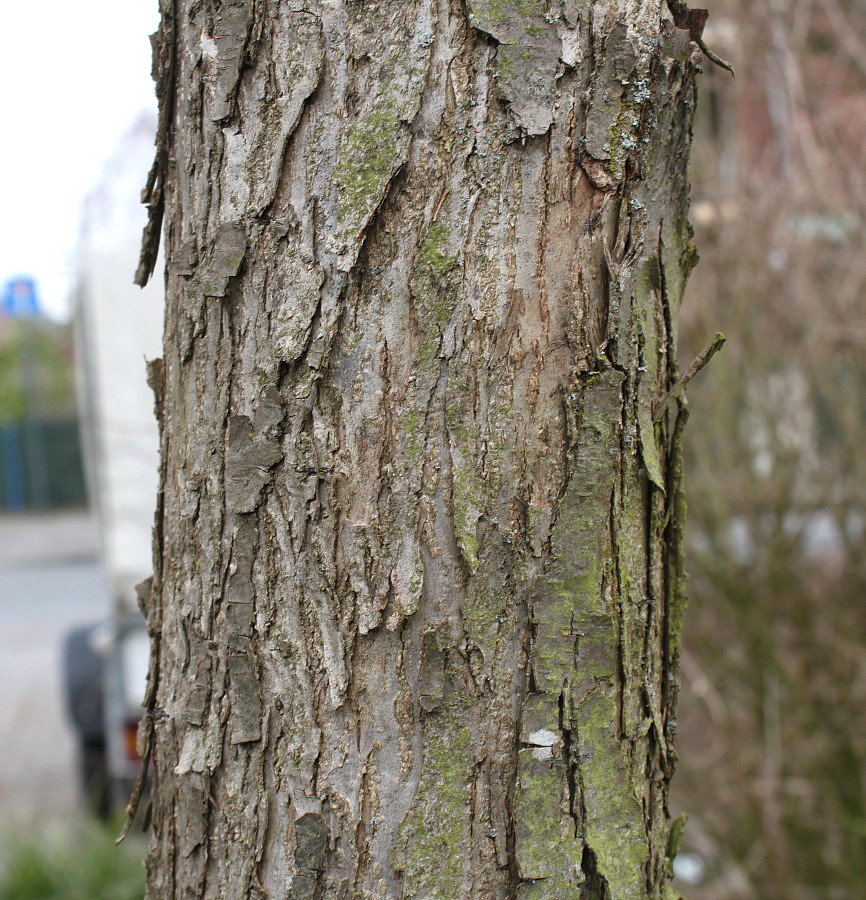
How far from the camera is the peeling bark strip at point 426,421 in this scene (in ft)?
3.32

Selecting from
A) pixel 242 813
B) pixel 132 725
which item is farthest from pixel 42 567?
pixel 242 813

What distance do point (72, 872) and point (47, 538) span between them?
48.2 feet

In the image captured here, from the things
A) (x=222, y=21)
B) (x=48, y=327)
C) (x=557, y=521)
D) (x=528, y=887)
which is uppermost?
(x=48, y=327)

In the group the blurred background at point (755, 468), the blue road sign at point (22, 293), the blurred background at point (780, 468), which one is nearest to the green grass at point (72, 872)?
the blurred background at point (755, 468)

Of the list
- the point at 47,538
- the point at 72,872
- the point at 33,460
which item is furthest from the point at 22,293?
the point at 72,872

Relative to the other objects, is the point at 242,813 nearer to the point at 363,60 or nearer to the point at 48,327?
the point at 363,60

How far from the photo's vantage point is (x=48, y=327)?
25828 mm

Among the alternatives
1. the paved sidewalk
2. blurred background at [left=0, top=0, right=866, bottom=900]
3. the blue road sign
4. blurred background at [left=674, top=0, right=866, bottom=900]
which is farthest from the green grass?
the blue road sign

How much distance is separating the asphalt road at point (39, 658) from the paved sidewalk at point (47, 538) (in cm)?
2

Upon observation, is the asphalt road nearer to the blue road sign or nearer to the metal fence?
the metal fence

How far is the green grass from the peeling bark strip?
3354mm

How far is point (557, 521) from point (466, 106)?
0.48 m

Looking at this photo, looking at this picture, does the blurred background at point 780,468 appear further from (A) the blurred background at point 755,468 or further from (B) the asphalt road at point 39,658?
(B) the asphalt road at point 39,658

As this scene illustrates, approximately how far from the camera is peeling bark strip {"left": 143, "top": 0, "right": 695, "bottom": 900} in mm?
1011
